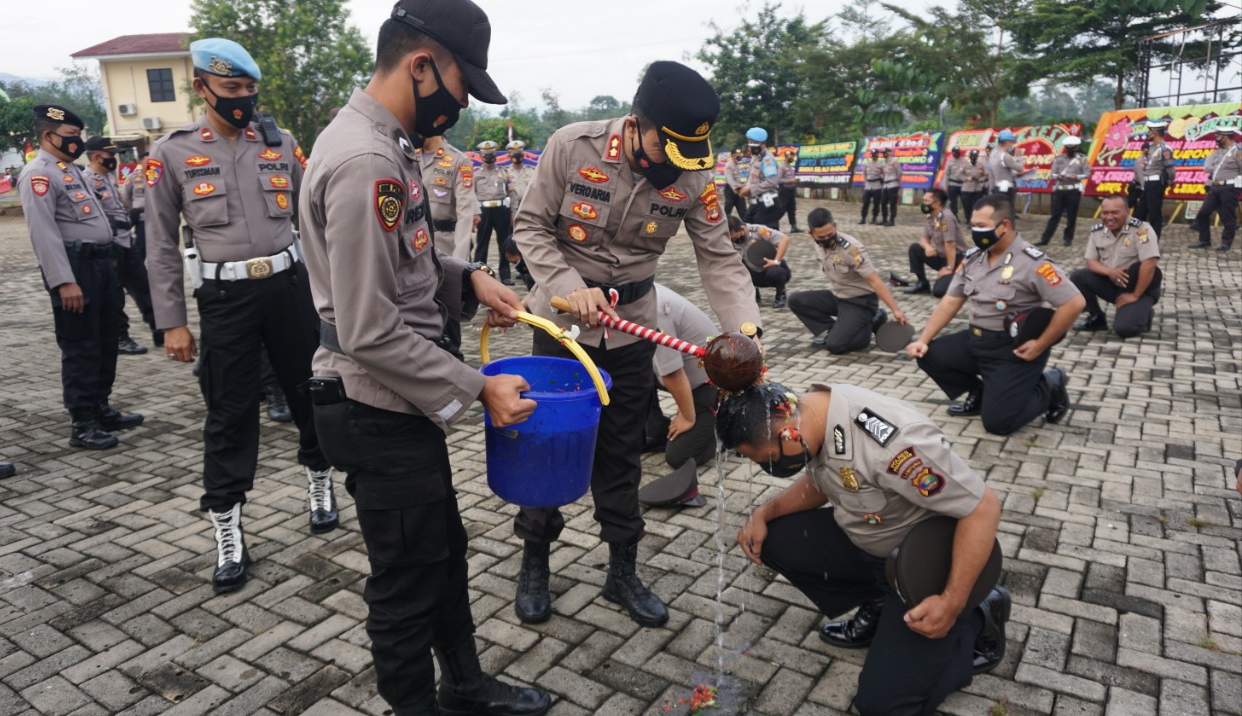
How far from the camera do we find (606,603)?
3406mm

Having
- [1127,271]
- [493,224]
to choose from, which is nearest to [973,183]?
[1127,271]

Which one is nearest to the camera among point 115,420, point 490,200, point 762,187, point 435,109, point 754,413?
point 435,109

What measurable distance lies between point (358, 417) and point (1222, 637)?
3.16 meters

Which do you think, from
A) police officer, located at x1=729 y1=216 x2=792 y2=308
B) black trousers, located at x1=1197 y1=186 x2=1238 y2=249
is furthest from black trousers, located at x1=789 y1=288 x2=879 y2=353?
black trousers, located at x1=1197 y1=186 x2=1238 y2=249

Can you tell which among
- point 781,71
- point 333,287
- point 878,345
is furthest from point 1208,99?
point 333,287

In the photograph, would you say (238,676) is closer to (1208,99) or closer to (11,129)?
(1208,99)

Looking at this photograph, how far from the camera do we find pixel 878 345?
7797 millimetres

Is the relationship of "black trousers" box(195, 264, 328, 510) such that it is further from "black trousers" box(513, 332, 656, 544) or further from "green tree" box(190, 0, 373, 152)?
"green tree" box(190, 0, 373, 152)

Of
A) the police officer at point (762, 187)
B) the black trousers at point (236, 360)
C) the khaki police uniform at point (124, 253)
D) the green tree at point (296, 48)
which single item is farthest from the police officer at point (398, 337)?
the green tree at point (296, 48)

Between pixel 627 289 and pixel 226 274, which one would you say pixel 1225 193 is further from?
pixel 226 274

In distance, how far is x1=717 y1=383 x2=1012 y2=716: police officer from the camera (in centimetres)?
243

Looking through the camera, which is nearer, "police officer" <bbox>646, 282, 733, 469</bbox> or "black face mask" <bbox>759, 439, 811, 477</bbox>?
"black face mask" <bbox>759, 439, 811, 477</bbox>

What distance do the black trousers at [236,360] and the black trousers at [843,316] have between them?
17.2 ft

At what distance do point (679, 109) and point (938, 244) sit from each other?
326 inches
